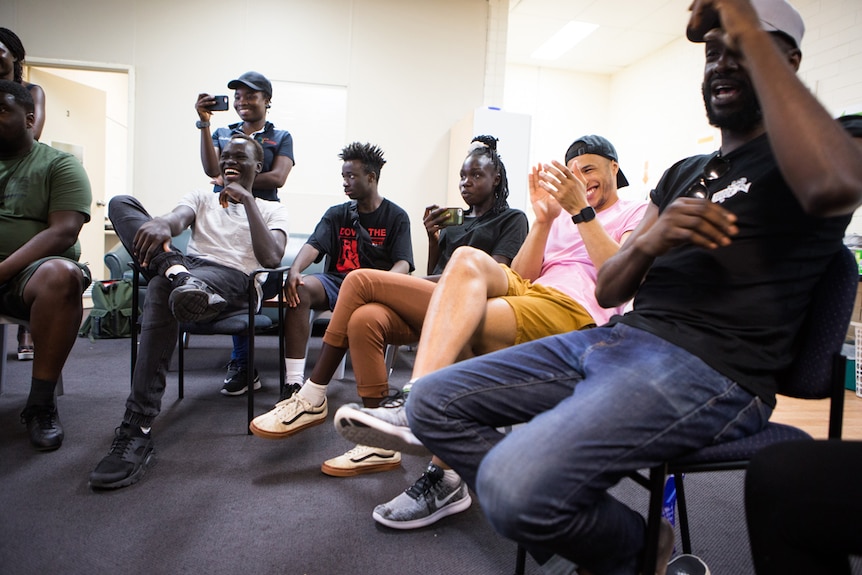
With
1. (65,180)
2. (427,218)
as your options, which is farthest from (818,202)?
(65,180)

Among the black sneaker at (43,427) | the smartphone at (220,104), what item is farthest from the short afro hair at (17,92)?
the black sneaker at (43,427)

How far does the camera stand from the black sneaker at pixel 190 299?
164 centimetres

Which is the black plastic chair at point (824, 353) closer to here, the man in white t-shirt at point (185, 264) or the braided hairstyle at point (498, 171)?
the braided hairstyle at point (498, 171)

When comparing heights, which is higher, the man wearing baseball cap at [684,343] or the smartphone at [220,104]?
the smartphone at [220,104]

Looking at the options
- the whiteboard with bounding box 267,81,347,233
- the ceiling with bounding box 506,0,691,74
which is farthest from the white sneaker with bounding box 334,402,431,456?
the ceiling with bounding box 506,0,691,74

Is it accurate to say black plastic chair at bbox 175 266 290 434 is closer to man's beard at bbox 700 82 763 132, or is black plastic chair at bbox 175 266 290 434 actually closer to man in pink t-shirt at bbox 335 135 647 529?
man in pink t-shirt at bbox 335 135 647 529

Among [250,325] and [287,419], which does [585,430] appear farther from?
[250,325]

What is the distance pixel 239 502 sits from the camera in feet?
4.85

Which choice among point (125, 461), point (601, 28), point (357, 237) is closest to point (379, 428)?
point (125, 461)

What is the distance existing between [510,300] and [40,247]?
1.78 metres

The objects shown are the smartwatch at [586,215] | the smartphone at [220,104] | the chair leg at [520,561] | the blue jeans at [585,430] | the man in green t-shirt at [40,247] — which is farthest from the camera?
the smartphone at [220,104]

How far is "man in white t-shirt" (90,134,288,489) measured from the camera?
1655mm

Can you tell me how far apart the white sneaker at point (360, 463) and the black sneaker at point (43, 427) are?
94 centimetres

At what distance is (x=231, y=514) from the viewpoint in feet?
4.62
